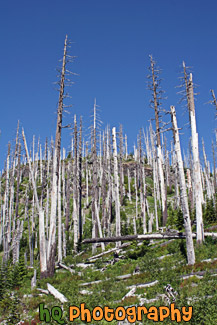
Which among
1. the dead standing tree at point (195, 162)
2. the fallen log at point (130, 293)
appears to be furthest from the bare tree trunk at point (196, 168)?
the fallen log at point (130, 293)

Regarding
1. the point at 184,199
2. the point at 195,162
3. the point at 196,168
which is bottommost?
the point at 184,199

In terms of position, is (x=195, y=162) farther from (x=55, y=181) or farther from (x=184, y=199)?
(x=55, y=181)

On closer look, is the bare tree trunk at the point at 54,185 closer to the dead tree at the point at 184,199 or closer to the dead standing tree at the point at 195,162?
the dead tree at the point at 184,199

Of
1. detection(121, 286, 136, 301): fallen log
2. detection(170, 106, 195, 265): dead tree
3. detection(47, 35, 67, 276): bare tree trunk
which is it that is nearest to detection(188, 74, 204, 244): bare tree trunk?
detection(170, 106, 195, 265): dead tree

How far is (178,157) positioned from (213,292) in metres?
7.74

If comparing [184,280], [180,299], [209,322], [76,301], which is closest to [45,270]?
[76,301]

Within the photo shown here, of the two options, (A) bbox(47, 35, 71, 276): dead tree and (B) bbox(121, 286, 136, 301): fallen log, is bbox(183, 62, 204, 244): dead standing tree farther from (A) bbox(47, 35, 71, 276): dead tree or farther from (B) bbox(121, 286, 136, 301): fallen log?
(A) bbox(47, 35, 71, 276): dead tree

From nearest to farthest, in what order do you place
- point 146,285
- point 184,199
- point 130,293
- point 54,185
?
1. point 130,293
2. point 146,285
3. point 184,199
4. point 54,185

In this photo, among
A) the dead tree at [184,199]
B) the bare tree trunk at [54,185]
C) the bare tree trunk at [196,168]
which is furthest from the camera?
the bare tree trunk at [196,168]

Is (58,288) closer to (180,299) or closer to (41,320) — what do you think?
(41,320)

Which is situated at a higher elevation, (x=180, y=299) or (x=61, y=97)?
(x=61, y=97)

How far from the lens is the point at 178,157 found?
14492mm

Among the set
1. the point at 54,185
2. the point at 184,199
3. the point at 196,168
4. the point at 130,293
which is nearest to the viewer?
the point at 130,293

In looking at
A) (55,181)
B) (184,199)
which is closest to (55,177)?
(55,181)
